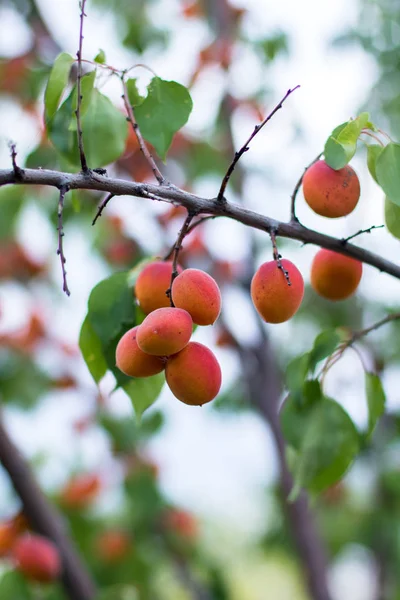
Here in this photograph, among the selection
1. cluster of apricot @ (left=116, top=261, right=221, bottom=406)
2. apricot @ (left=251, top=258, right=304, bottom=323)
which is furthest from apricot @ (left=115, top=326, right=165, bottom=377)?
apricot @ (left=251, top=258, right=304, bottom=323)

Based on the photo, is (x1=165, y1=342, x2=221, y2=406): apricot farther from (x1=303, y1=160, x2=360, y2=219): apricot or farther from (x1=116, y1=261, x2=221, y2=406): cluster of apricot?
(x1=303, y1=160, x2=360, y2=219): apricot

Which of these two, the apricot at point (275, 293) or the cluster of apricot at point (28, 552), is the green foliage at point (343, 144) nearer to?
the apricot at point (275, 293)

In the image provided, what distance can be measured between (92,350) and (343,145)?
1.01ft

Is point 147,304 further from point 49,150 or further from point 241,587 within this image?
point 241,587

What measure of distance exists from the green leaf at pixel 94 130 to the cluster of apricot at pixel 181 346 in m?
0.20

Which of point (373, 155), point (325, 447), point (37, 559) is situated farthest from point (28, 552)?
point (373, 155)

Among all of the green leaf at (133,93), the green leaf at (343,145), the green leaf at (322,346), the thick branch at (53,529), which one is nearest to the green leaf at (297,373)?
the green leaf at (322,346)

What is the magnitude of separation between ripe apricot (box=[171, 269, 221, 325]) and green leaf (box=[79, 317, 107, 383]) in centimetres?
14

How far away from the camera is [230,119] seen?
73.9 inches

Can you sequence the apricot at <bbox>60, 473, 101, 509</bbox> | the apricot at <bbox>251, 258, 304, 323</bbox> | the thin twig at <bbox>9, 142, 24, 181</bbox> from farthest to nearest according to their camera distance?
the apricot at <bbox>60, 473, 101, 509</bbox>
the apricot at <bbox>251, 258, 304, 323</bbox>
the thin twig at <bbox>9, 142, 24, 181</bbox>

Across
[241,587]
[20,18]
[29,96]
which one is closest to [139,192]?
[29,96]

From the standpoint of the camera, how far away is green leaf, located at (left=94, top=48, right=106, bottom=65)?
0.70 meters

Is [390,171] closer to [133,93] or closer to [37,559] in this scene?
Result: [133,93]

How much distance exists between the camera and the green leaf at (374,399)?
708 mm
